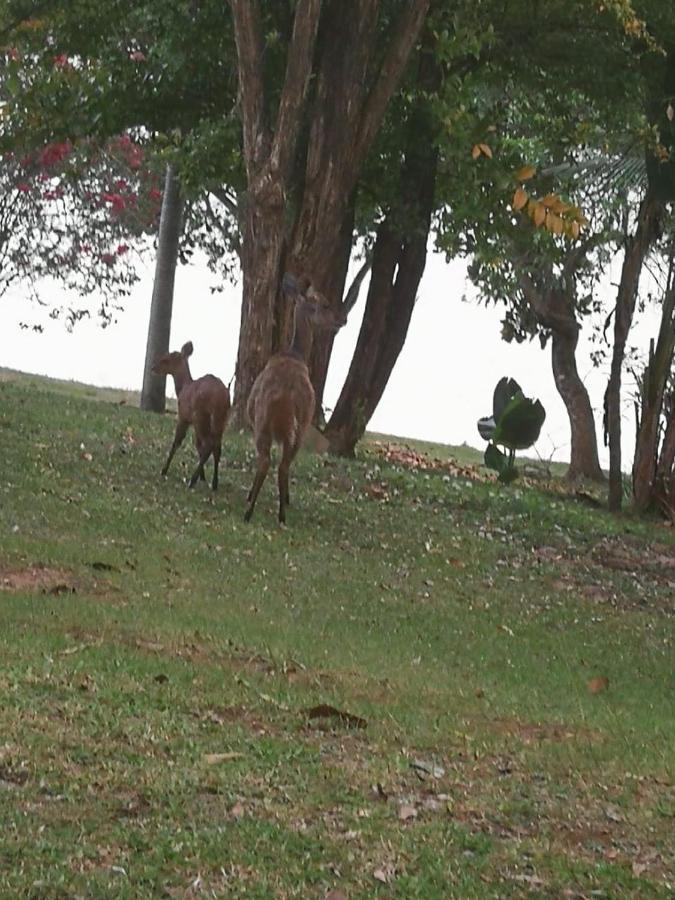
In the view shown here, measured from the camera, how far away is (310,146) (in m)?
18.2

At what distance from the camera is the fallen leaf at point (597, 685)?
9442mm

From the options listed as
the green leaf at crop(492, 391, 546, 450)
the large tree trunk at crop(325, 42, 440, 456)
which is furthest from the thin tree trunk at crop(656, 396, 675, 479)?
the large tree trunk at crop(325, 42, 440, 456)

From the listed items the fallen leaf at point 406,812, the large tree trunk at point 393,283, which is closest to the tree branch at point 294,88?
the large tree trunk at point 393,283

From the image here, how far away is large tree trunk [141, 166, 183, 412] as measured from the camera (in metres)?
24.2

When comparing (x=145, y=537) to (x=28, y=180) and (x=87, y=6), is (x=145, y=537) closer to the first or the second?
(x=87, y=6)

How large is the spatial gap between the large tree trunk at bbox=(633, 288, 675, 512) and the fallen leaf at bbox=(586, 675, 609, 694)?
31.4ft

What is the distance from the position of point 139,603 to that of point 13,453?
5430 millimetres

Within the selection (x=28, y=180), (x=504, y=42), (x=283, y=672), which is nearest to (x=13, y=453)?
(x=283, y=672)

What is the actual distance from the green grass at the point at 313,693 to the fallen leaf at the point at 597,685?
0.07 metres

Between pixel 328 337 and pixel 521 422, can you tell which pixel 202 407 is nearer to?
pixel 328 337

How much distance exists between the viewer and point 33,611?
8.86m

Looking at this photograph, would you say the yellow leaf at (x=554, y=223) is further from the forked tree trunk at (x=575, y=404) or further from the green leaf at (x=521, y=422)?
the forked tree trunk at (x=575, y=404)

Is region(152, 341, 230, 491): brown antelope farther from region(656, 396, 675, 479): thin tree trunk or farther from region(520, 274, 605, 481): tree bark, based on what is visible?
region(520, 274, 605, 481): tree bark

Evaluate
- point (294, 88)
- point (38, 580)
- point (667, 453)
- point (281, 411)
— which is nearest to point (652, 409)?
point (667, 453)
